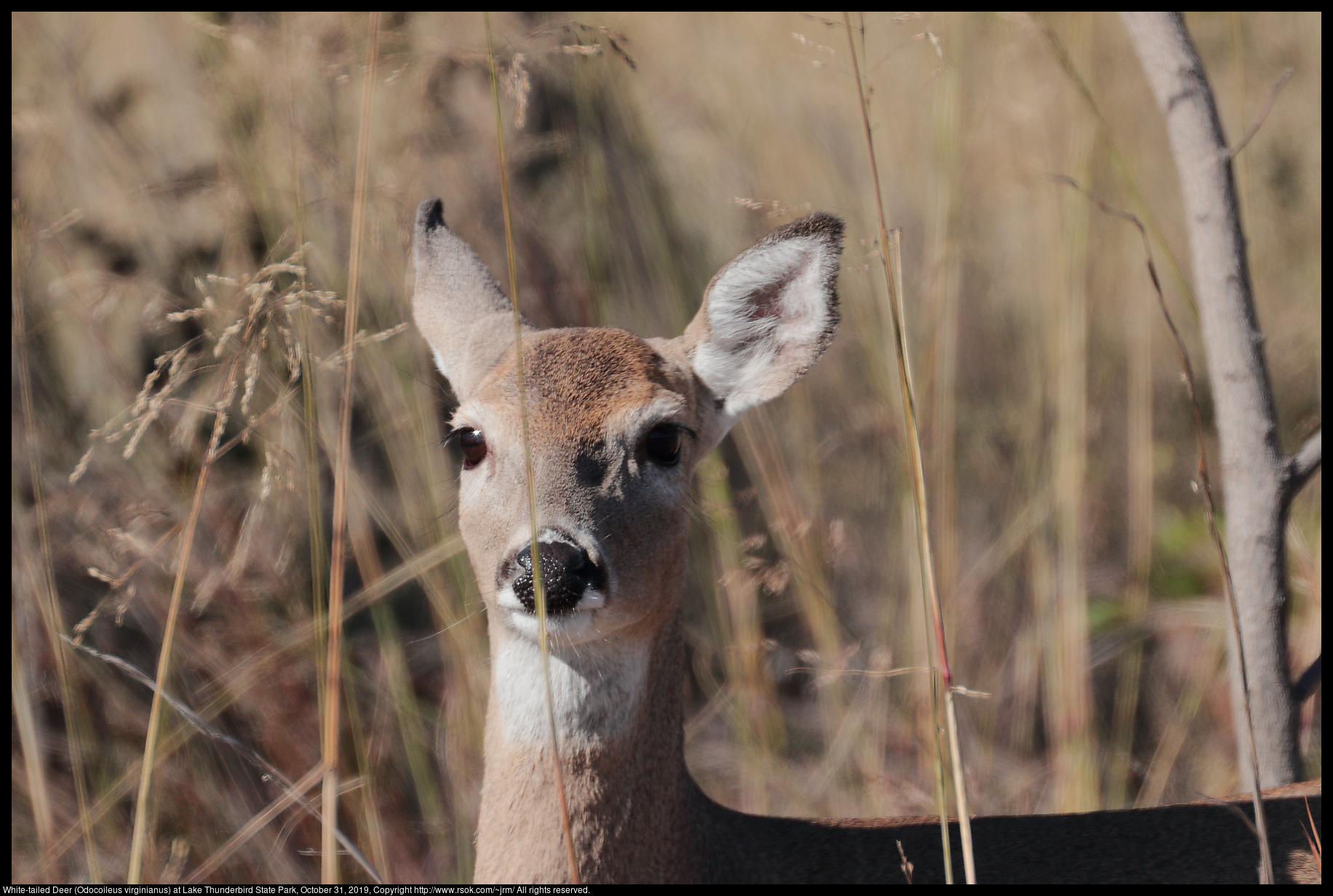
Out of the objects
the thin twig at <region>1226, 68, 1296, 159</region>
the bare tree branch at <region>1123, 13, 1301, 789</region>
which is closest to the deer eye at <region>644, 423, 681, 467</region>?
the thin twig at <region>1226, 68, 1296, 159</region>

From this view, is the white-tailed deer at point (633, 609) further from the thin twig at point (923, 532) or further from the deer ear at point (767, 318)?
the thin twig at point (923, 532)

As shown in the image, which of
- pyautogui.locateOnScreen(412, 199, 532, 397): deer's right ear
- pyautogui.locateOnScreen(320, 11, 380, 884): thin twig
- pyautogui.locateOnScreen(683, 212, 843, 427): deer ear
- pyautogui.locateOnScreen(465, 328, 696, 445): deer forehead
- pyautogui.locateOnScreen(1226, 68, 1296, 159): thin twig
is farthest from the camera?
pyautogui.locateOnScreen(412, 199, 532, 397): deer's right ear

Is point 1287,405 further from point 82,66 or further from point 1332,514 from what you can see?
point 82,66

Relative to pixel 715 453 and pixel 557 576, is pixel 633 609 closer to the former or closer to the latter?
pixel 557 576

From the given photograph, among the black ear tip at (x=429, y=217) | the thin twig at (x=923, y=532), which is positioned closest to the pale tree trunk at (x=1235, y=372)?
the thin twig at (x=923, y=532)

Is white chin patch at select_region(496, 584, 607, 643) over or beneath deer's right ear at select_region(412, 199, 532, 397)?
beneath

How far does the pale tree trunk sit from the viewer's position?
113 inches

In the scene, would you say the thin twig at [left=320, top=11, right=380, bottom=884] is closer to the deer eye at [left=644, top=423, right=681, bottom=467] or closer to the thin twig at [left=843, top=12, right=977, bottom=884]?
the deer eye at [left=644, top=423, right=681, bottom=467]

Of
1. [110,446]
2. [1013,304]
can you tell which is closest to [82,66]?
[110,446]

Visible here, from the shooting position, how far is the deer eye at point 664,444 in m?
2.52

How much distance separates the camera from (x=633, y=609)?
2299 mm

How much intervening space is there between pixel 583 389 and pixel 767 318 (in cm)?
62

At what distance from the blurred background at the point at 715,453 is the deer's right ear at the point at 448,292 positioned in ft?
0.93

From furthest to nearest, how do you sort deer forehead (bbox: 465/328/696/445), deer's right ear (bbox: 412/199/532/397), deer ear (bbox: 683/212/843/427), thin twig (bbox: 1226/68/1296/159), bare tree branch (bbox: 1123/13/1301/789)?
deer's right ear (bbox: 412/199/532/397)
bare tree branch (bbox: 1123/13/1301/789)
deer ear (bbox: 683/212/843/427)
deer forehead (bbox: 465/328/696/445)
thin twig (bbox: 1226/68/1296/159)
